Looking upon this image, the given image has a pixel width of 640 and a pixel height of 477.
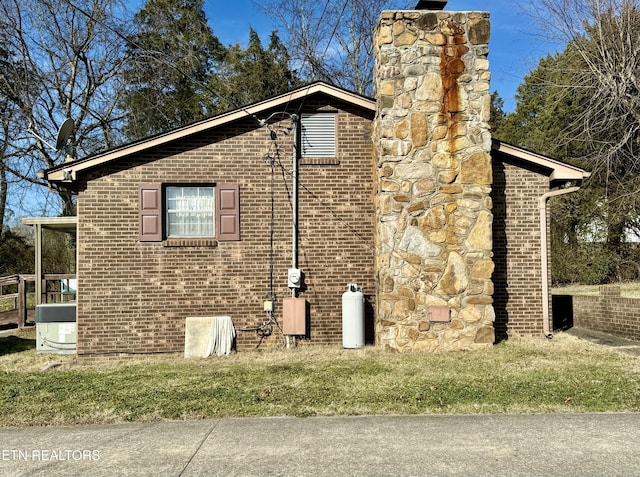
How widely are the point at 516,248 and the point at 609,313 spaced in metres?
2.93

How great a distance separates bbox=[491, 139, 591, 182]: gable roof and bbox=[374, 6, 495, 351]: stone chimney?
0.94 meters

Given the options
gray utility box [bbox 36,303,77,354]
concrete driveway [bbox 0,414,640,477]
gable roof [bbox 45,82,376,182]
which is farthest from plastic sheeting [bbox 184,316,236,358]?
concrete driveway [bbox 0,414,640,477]

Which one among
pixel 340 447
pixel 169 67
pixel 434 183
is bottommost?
pixel 340 447

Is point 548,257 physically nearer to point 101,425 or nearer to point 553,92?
point 101,425

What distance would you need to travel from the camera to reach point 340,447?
5172 millimetres

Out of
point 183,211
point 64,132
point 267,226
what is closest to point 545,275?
point 267,226

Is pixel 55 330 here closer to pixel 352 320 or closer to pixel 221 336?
pixel 221 336

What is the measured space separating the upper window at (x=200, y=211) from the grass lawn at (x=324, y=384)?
2293mm

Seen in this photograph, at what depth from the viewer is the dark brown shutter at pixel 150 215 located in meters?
10.1

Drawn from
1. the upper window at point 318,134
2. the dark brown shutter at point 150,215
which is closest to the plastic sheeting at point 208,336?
the dark brown shutter at point 150,215

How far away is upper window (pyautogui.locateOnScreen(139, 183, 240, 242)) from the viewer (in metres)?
10.3

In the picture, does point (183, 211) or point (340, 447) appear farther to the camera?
point (183, 211)

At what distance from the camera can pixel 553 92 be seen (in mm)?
22672

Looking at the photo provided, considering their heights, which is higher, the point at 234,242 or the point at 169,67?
the point at 169,67
